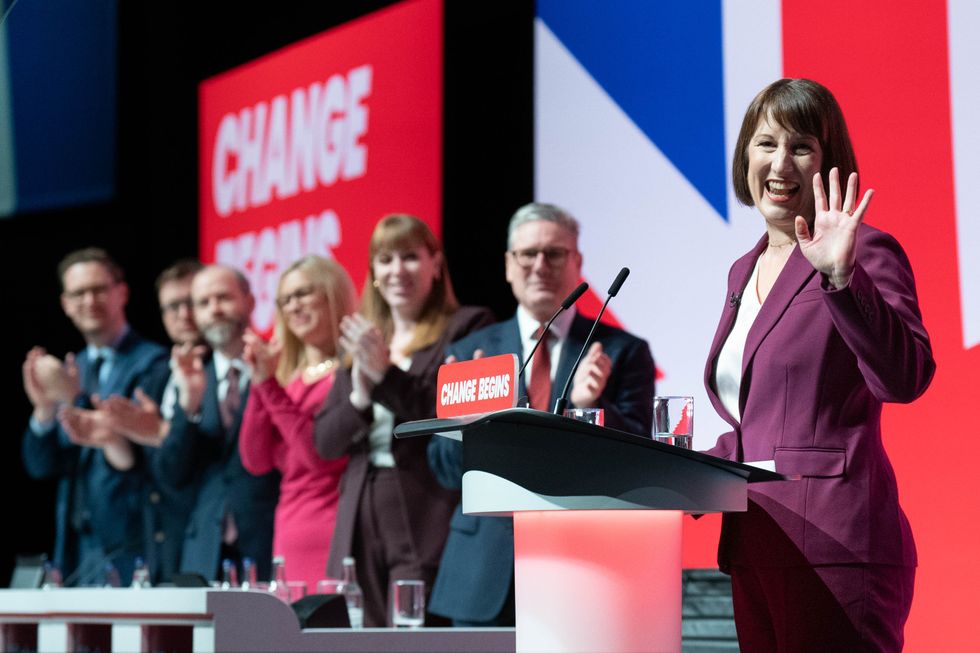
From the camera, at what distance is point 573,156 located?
13.4 ft

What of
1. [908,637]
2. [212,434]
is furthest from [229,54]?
[908,637]

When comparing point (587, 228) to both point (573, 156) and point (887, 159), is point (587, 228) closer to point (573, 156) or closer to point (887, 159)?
point (573, 156)

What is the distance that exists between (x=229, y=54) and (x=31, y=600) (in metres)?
3.79

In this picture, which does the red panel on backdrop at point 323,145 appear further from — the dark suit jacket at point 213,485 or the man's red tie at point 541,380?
the man's red tie at point 541,380

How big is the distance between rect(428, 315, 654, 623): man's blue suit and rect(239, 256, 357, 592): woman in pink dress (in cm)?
73

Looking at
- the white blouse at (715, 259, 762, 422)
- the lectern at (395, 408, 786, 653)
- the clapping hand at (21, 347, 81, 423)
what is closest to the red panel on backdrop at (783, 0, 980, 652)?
the white blouse at (715, 259, 762, 422)

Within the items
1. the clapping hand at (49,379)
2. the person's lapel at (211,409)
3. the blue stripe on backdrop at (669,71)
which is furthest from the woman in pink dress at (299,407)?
the clapping hand at (49,379)

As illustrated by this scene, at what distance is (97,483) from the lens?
18.5 ft

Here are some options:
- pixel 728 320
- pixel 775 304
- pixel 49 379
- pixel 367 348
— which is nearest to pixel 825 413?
pixel 775 304

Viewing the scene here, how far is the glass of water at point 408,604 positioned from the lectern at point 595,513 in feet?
4.54

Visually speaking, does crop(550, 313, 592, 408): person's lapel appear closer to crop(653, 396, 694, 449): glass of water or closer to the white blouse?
the white blouse

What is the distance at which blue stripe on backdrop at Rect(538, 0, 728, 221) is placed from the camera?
11.9 feet

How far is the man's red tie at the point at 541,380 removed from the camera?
3.45m

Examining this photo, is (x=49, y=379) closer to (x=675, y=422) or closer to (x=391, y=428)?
(x=391, y=428)
